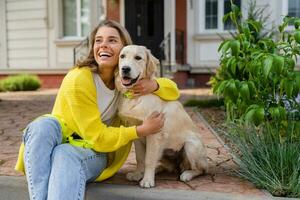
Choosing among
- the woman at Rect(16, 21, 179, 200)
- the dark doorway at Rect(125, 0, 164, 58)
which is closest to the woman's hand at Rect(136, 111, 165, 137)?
the woman at Rect(16, 21, 179, 200)

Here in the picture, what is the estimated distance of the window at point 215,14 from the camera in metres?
14.4

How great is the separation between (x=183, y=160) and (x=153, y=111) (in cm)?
61

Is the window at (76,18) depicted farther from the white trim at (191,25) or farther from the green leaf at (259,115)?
the green leaf at (259,115)

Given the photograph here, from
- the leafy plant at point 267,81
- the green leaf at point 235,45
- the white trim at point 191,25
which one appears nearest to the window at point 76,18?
the white trim at point 191,25

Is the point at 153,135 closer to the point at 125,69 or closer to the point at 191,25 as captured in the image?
the point at 125,69

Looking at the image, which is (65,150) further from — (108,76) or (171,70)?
(171,70)

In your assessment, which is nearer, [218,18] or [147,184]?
[147,184]

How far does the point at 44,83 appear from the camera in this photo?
15961mm

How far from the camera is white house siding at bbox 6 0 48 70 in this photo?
52.4ft

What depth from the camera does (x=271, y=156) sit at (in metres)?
3.34

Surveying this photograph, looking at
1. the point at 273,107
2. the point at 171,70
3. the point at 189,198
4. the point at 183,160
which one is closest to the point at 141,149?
the point at 183,160

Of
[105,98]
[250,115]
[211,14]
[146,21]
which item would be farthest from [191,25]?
[105,98]

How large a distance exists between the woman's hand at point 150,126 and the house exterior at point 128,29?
10039mm

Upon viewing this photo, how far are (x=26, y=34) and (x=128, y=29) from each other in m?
4.01
